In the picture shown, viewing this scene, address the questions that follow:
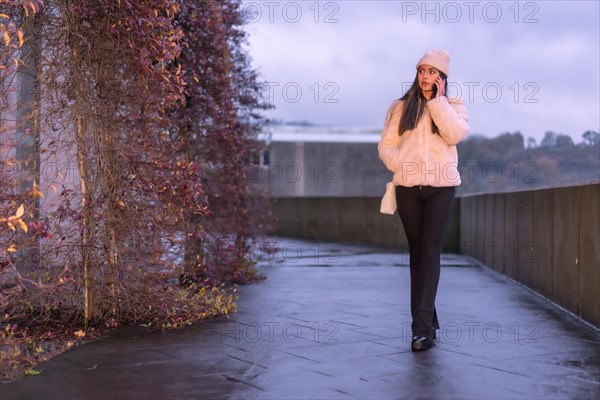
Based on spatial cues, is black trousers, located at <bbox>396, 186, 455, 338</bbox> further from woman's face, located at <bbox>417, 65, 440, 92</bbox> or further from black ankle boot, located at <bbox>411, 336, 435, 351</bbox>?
woman's face, located at <bbox>417, 65, 440, 92</bbox>

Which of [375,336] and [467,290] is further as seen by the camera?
[467,290]

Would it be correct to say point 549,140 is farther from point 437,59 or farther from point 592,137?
point 437,59

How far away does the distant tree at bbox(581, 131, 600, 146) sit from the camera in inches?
351

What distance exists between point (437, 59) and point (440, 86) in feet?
0.53

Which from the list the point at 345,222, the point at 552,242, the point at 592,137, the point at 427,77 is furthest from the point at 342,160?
the point at 427,77

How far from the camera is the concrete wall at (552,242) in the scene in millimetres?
5637

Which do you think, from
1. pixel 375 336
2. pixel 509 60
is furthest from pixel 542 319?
pixel 509 60

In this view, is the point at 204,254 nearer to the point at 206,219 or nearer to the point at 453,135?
the point at 206,219

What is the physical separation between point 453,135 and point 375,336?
1.38 metres

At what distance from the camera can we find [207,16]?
8133mm

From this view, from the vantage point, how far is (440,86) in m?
5.02

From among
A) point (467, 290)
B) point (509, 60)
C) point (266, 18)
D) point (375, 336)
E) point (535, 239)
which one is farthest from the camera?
Result: point (509, 60)

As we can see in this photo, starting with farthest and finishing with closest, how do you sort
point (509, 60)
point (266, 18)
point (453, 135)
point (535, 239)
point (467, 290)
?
point (509, 60)
point (266, 18)
point (467, 290)
point (535, 239)
point (453, 135)

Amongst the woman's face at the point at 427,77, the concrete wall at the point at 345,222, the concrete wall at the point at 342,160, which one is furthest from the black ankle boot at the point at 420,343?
the concrete wall at the point at 342,160
